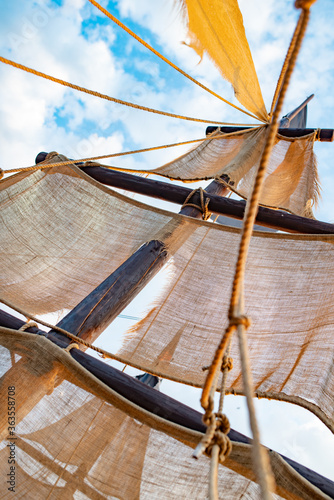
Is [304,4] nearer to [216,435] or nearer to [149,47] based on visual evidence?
[216,435]

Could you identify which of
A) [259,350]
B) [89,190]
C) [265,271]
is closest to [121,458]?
[259,350]

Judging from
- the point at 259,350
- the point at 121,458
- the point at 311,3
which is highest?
the point at 259,350

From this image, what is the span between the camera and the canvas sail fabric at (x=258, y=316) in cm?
212

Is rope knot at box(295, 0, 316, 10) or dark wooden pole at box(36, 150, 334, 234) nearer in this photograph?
rope knot at box(295, 0, 316, 10)

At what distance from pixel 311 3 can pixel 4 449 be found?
174cm

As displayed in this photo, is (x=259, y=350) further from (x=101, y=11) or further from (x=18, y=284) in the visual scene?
(x=101, y=11)

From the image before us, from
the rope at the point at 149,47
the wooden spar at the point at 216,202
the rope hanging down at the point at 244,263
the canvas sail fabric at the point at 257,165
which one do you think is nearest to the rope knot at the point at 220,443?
the rope hanging down at the point at 244,263

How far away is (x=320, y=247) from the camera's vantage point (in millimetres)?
2818

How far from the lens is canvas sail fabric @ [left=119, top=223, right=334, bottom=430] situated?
212cm

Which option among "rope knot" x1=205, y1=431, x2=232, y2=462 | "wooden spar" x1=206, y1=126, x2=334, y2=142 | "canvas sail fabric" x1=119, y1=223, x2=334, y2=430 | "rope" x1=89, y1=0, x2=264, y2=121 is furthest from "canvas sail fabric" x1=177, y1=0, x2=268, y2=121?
"rope knot" x1=205, y1=431, x2=232, y2=462

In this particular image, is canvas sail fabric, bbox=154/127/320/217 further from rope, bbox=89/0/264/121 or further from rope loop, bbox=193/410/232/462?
rope loop, bbox=193/410/232/462

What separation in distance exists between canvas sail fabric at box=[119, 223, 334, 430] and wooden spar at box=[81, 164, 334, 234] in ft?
1.34

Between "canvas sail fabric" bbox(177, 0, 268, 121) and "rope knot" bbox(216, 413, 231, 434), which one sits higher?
"canvas sail fabric" bbox(177, 0, 268, 121)

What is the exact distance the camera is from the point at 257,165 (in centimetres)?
563
